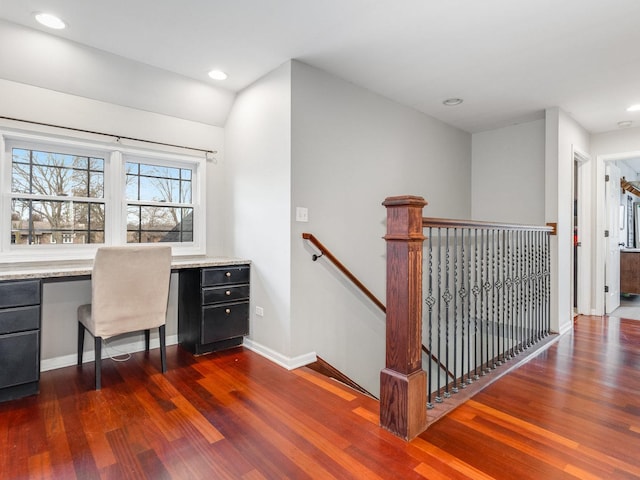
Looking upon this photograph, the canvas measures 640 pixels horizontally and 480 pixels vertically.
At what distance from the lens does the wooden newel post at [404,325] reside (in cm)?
185

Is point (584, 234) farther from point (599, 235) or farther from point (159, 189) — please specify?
point (159, 189)

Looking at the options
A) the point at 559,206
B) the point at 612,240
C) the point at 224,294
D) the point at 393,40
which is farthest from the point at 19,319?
the point at 612,240

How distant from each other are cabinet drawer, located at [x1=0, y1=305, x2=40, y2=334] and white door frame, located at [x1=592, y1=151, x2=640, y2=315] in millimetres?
5785

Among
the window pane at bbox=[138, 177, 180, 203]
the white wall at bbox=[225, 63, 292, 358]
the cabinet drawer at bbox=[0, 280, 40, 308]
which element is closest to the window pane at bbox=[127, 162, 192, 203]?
the window pane at bbox=[138, 177, 180, 203]

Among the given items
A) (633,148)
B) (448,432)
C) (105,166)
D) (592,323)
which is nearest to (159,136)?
(105,166)

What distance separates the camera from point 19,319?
2.26 m

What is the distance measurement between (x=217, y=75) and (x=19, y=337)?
2.40m

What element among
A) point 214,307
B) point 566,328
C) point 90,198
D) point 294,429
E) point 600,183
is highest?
point 600,183

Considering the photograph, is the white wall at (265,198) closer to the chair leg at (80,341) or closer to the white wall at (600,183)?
the chair leg at (80,341)

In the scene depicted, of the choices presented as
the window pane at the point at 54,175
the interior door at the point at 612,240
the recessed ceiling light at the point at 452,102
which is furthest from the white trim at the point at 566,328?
the window pane at the point at 54,175

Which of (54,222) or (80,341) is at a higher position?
(54,222)

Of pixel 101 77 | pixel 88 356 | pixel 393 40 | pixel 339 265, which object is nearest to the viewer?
pixel 393 40

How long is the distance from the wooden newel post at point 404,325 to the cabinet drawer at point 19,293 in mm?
2202

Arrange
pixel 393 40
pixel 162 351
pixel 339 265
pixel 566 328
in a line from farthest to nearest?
pixel 566 328 < pixel 339 265 < pixel 162 351 < pixel 393 40
